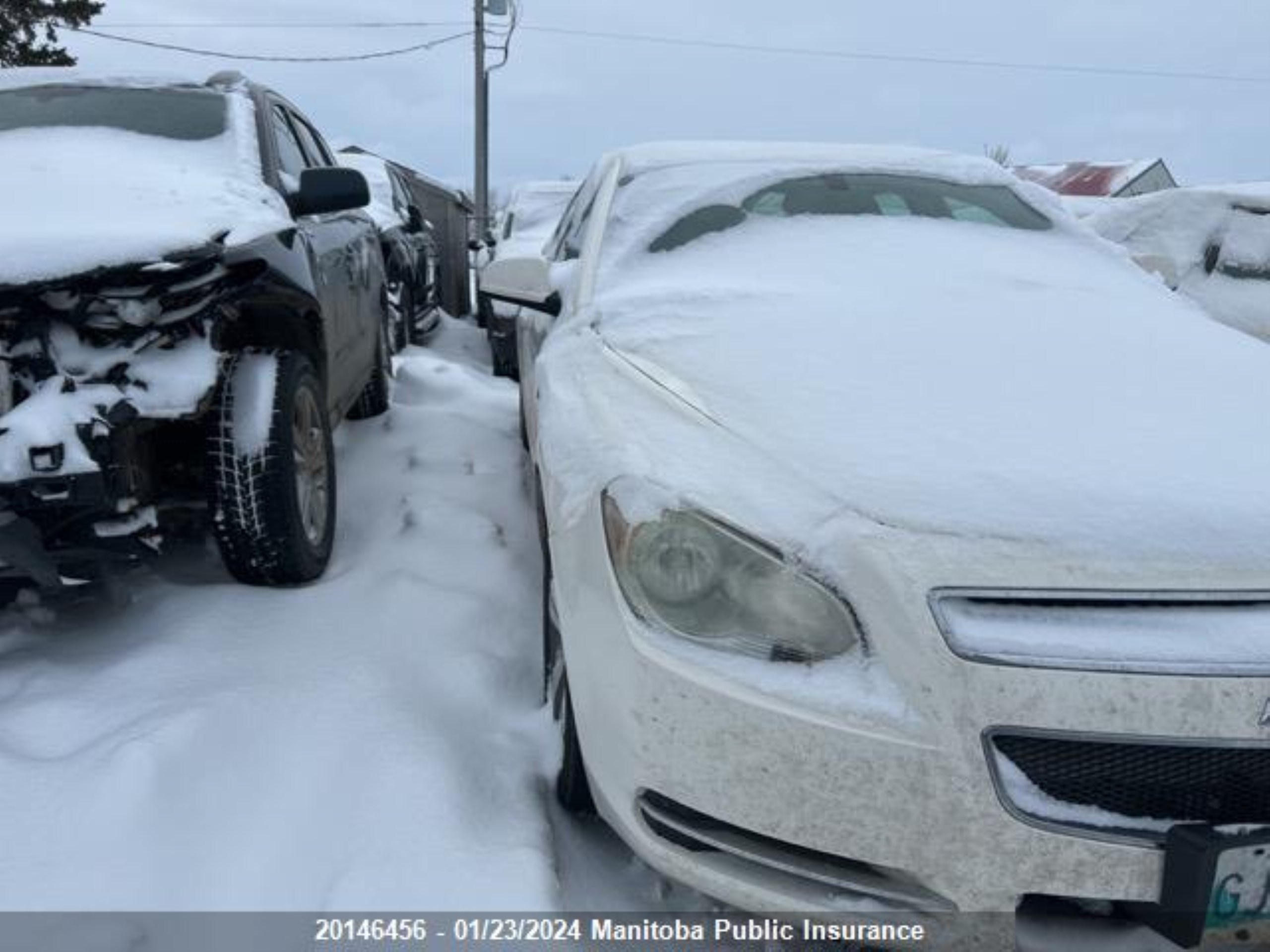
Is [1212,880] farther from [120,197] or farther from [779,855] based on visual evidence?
[120,197]

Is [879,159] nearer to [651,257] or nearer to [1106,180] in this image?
[651,257]

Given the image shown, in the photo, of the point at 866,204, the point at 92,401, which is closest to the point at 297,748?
the point at 92,401

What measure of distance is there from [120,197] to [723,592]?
6.36 ft

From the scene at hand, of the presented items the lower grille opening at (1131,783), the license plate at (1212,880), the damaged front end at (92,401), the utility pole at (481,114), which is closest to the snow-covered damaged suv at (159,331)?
the damaged front end at (92,401)

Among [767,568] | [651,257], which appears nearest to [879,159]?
[651,257]

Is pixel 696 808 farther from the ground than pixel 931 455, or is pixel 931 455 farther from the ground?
pixel 931 455

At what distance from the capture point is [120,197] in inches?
101

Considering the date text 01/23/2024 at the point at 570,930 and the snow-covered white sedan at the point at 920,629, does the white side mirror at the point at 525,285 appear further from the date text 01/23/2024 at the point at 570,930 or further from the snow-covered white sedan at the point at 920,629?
the date text 01/23/2024 at the point at 570,930

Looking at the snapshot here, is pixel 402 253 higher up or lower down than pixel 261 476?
lower down

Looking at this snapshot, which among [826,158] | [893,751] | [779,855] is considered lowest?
[779,855]

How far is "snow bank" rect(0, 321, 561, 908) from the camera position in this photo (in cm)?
178

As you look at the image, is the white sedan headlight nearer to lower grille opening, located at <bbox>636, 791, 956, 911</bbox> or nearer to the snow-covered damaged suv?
lower grille opening, located at <bbox>636, 791, 956, 911</bbox>

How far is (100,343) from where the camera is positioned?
91.2 inches

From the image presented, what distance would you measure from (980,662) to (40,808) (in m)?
1.68
